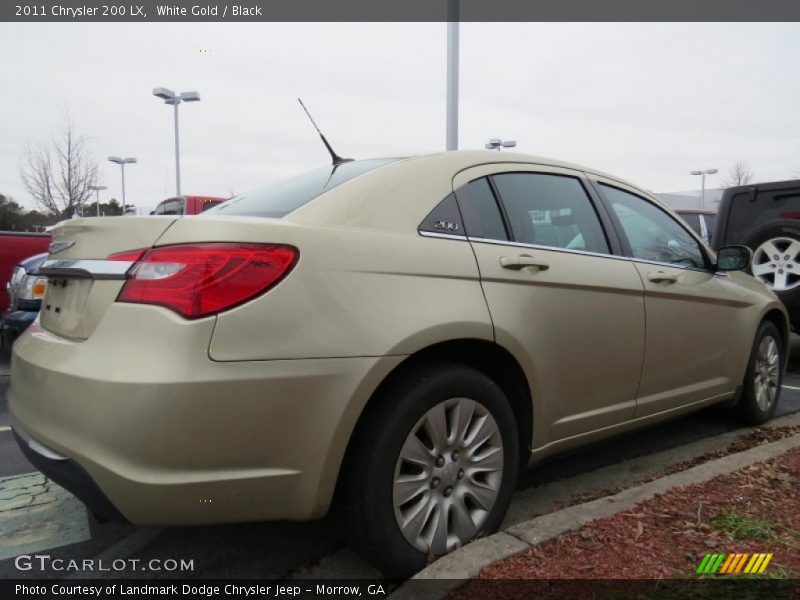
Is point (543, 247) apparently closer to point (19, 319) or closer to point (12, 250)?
point (19, 319)

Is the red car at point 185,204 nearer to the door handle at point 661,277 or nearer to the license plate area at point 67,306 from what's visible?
the license plate area at point 67,306

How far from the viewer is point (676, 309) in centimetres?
323

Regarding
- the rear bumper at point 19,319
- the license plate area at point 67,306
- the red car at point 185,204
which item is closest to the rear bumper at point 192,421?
the license plate area at point 67,306

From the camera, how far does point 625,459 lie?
3.59 m

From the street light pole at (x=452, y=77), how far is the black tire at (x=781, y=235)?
532 cm

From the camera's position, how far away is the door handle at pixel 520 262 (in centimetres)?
244

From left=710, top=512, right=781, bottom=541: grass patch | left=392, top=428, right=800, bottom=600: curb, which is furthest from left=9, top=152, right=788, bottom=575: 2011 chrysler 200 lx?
left=710, top=512, right=781, bottom=541: grass patch

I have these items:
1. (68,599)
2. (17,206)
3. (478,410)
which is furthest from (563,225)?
(17,206)

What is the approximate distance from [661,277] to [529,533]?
1596mm

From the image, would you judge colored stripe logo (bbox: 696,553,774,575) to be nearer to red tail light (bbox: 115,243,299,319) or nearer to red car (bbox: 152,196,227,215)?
red tail light (bbox: 115,243,299,319)

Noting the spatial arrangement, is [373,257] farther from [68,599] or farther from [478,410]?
[68,599]

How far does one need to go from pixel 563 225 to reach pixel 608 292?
1.23ft

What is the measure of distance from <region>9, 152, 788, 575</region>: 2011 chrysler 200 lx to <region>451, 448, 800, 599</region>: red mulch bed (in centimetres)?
33

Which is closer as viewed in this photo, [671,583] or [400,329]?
[671,583]
